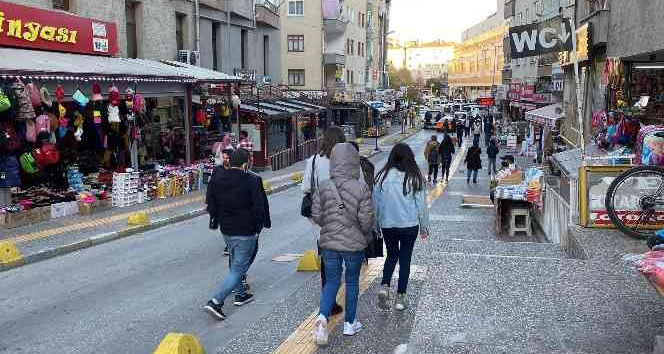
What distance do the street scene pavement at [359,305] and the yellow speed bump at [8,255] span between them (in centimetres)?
27

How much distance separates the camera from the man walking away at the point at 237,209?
681 cm

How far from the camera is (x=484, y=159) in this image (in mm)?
32688

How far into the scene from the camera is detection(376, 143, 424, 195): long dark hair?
20.6ft

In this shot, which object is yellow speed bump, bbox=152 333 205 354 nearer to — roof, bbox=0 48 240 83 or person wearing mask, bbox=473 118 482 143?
roof, bbox=0 48 240 83

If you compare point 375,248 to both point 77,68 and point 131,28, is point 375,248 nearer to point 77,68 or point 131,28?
point 77,68

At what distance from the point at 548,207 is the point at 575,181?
8.73ft

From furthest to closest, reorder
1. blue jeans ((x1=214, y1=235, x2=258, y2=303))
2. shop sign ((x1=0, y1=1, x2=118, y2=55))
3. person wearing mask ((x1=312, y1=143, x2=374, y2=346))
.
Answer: shop sign ((x1=0, y1=1, x2=118, y2=55)), blue jeans ((x1=214, y1=235, x2=258, y2=303)), person wearing mask ((x1=312, y1=143, x2=374, y2=346))

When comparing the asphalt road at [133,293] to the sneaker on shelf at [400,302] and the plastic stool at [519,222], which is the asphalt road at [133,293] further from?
the plastic stool at [519,222]

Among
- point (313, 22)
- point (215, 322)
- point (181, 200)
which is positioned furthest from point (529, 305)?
point (313, 22)

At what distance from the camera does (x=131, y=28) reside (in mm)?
20938

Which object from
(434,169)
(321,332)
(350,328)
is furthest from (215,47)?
(321,332)

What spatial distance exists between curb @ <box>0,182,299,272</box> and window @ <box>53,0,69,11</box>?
678 cm

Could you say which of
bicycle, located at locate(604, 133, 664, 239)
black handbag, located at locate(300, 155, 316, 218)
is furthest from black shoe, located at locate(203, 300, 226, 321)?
bicycle, located at locate(604, 133, 664, 239)

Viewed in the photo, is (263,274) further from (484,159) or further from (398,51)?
(398,51)
